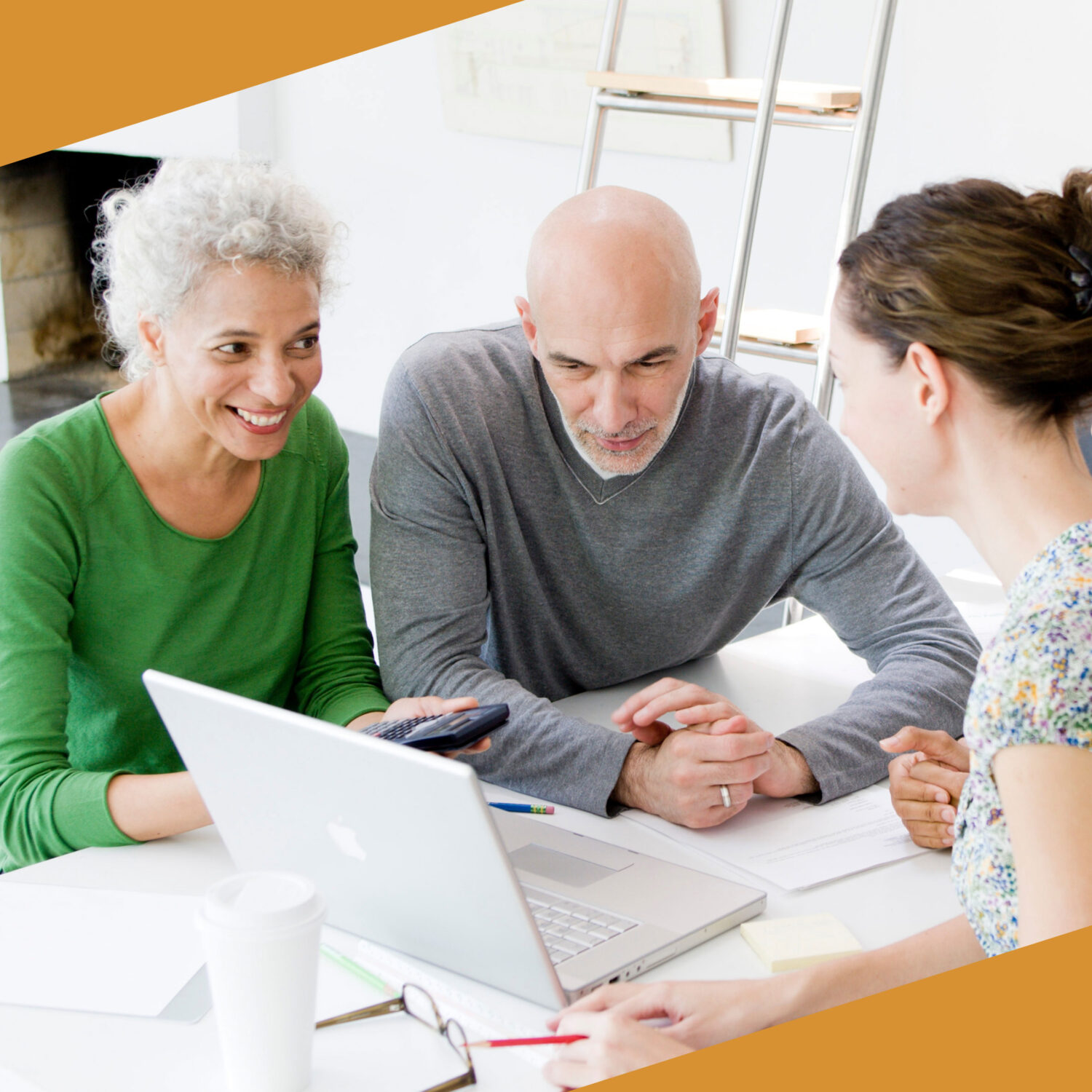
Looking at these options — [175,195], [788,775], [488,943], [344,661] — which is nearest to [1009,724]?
[488,943]

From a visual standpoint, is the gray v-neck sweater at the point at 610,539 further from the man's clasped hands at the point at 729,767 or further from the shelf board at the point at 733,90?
the shelf board at the point at 733,90

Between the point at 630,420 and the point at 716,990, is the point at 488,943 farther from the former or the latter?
the point at 630,420

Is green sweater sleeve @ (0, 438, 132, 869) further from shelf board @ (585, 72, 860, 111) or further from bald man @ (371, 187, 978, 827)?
shelf board @ (585, 72, 860, 111)

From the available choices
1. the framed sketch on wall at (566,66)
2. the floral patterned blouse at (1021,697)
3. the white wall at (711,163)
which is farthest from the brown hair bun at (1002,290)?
the framed sketch on wall at (566,66)

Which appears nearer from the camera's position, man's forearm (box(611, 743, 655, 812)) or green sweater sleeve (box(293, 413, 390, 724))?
man's forearm (box(611, 743, 655, 812))

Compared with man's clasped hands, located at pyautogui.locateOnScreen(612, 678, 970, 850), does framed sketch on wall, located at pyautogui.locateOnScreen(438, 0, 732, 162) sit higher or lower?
higher

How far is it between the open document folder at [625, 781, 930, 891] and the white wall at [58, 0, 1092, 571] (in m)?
0.86

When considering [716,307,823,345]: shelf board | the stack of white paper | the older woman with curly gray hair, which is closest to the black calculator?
the older woman with curly gray hair

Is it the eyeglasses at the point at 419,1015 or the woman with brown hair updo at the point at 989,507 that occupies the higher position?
the woman with brown hair updo at the point at 989,507

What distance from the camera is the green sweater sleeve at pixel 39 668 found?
126cm

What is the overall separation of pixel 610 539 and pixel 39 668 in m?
→ 0.71

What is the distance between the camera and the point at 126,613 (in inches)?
57.7

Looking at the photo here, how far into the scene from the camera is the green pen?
98 centimetres

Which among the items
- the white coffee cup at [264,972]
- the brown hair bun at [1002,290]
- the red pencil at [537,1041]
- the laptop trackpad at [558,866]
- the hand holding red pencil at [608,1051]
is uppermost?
the brown hair bun at [1002,290]
